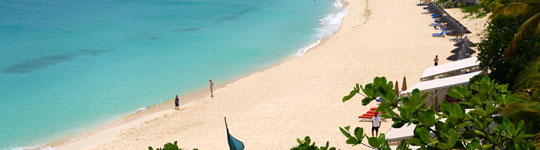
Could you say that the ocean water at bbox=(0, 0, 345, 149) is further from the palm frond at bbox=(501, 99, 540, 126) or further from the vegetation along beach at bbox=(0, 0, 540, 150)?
the palm frond at bbox=(501, 99, 540, 126)

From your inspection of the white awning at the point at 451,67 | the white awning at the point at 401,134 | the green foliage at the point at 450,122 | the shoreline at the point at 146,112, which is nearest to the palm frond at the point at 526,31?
the white awning at the point at 451,67

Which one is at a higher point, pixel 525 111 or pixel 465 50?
pixel 465 50

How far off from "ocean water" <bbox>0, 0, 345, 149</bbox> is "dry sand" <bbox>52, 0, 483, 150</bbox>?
3050 millimetres

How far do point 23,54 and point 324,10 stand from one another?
103ft

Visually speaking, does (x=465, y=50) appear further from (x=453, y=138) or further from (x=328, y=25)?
(x=328, y=25)

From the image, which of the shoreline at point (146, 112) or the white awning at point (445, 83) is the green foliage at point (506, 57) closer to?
the white awning at point (445, 83)

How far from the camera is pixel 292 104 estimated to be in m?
20.2

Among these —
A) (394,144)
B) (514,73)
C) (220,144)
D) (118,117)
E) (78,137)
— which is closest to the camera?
(394,144)

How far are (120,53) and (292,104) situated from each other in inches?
896

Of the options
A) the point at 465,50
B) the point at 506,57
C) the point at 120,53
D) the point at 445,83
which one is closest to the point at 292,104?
the point at 445,83

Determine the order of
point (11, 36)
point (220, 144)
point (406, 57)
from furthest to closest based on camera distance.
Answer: point (11, 36) < point (406, 57) < point (220, 144)

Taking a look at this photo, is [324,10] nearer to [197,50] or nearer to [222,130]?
[197,50]

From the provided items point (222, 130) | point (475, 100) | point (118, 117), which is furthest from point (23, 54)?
point (475, 100)

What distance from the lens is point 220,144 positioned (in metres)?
16.4
